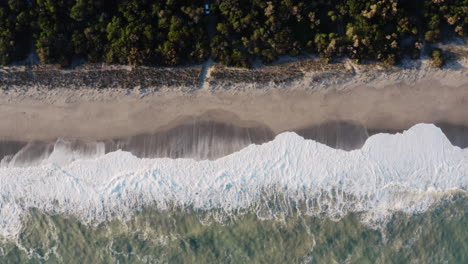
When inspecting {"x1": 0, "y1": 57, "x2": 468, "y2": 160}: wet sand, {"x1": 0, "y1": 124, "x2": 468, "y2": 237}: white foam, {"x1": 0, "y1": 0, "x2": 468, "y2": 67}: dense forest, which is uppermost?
{"x1": 0, "y1": 0, "x2": 468, "y2": 67}: dense forest

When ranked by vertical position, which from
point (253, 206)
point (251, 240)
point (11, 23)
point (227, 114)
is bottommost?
point (251, 240)

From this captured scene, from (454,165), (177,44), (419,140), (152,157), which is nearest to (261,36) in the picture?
(177,44)

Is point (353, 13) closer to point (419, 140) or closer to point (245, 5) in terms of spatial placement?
point (245, 5)

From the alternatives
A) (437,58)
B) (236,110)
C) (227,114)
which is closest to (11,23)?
(227,114)

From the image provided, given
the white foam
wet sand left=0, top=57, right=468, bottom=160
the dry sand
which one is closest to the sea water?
the white foam

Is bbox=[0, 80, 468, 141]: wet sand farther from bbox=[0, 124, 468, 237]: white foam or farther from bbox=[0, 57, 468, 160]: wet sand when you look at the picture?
bbox=[0, 124, 468, 237]: white foam

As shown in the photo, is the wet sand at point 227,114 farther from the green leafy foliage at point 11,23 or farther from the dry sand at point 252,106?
the green leafy foliage at point 11,23

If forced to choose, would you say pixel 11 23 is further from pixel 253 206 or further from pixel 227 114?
pixel 253 206
